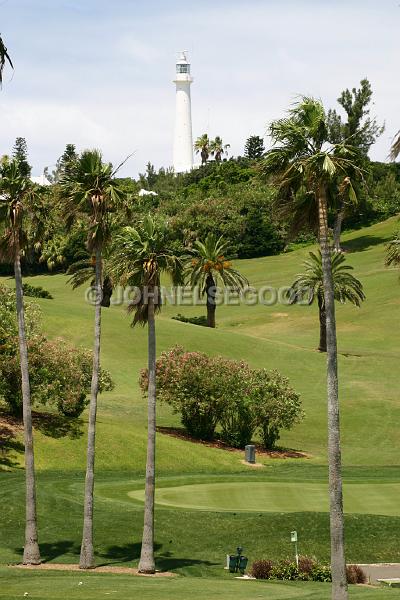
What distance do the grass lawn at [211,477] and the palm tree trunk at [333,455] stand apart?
317cm

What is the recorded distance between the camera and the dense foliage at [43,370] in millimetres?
59188

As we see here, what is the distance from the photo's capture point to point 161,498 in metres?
44.0

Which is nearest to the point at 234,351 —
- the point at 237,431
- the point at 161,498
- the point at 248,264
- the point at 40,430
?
the point at 237,431

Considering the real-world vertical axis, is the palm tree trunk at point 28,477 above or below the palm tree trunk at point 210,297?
below

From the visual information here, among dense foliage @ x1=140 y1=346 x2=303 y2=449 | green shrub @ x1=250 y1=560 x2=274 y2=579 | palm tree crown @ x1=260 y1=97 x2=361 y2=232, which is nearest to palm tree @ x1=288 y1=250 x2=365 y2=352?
dense foliage @ x1=140 y1=346 x2=303 y2=449

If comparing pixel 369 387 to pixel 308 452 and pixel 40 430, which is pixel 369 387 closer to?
pixel 308 452

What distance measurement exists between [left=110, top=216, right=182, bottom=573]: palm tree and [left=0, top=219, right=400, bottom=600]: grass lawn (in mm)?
1676

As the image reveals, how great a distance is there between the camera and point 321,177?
25.3m

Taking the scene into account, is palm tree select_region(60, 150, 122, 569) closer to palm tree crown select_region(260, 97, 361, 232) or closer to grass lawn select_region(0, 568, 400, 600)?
grass lawn select_region(0, 568, 400, 600)

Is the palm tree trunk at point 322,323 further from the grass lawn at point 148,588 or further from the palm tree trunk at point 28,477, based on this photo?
the grass lawn at point 148,588

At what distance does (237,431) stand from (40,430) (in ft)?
42.1

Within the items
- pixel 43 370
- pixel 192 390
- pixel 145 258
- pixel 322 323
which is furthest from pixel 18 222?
pixel 322 323

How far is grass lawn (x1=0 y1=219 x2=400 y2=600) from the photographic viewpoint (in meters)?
34.8

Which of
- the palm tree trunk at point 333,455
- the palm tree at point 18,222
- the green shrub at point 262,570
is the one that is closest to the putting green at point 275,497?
the green shrub at point 262,570
